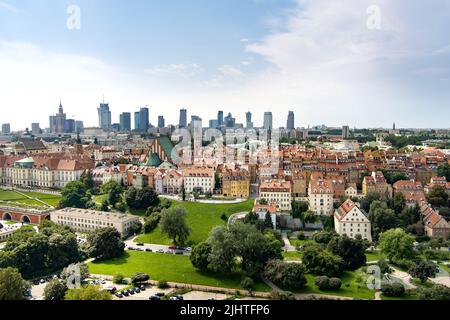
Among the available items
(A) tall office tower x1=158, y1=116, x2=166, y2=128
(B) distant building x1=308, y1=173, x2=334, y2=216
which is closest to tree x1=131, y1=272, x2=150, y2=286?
(B) distant building x1=308, y1=173, x2=334, y2=216

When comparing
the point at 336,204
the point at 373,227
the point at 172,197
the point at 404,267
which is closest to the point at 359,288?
the point at 404,267

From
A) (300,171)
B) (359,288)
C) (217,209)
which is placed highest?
(300,171)

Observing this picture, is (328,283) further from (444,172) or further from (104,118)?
(104,118)

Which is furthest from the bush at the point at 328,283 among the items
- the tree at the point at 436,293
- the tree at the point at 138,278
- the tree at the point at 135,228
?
the tree at the point at 135,228

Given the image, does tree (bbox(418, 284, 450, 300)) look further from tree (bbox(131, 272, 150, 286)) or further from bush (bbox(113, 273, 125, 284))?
bush (bbox(113, 273, 125, 284))

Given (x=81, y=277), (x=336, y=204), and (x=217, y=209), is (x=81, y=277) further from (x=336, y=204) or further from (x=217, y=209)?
(x=336, y=204)
